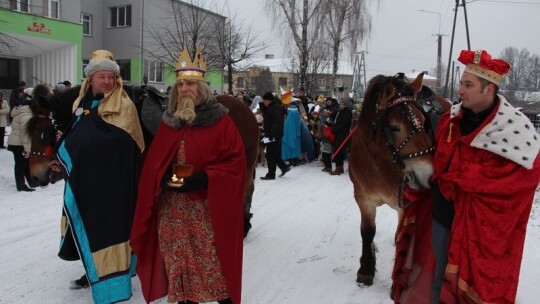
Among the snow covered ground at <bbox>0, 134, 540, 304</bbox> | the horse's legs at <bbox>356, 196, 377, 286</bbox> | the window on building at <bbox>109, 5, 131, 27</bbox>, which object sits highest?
the window on building at <bbox>109, 5, 131, 27</bbox>

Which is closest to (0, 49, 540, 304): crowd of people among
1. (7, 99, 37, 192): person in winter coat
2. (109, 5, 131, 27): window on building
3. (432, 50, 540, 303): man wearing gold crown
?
(432, 50, 540, 303): man wearing gold crown

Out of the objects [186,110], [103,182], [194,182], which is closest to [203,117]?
[186,110]

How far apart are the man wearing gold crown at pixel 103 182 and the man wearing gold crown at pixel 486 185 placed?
242cm

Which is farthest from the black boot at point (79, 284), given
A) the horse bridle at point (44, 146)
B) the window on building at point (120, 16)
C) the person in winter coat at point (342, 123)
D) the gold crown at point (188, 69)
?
the window on building at point (120, 16)

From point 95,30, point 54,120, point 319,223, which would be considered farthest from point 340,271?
point 95,30

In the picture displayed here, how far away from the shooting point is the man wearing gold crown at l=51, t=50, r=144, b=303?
344 cm

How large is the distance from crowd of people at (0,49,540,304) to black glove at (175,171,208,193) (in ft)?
0.04

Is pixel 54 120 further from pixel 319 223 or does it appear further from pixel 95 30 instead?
pixel 95 30

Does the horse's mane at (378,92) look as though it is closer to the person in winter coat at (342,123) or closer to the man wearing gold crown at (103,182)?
the man wearing gold crown at (103,182)

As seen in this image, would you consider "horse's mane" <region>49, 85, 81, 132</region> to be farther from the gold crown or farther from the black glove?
the black glove

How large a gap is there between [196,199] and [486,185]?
1856mm

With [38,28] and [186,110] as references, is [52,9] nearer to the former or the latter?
[38,28]

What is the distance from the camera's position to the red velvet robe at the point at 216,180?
298 cm

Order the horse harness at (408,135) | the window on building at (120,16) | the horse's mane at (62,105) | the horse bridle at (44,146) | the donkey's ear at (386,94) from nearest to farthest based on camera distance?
1. the horse harness at (408,135)
2. the donkey's ear at (386,94)
3. the horse bridle at (44,146)
4. the horse's mane at (62,105)
5. the window on building at (120,16)
